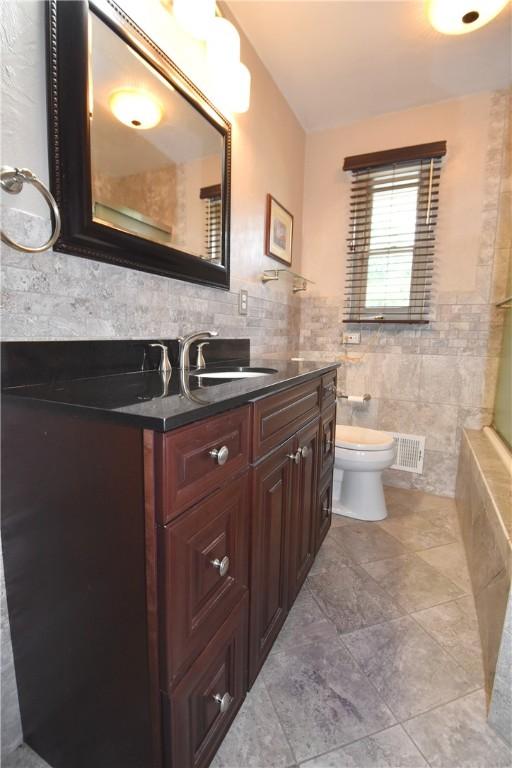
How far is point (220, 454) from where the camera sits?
0.71 m

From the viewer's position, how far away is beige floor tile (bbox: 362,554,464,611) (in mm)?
1442

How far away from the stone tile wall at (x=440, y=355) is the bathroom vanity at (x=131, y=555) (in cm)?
175

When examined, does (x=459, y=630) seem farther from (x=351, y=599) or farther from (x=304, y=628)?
(x=304, y=628)

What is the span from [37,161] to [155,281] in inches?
18.1

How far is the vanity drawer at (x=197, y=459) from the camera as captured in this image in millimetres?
573

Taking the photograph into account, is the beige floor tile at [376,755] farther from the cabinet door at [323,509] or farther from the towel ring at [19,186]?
the towel ring at [19,186]

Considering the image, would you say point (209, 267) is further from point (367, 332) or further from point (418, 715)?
point (418, 715)

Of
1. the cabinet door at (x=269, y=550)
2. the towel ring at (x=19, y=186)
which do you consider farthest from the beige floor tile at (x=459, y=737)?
the towel ring at (x=19, y=186)

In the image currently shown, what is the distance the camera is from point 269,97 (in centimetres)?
198

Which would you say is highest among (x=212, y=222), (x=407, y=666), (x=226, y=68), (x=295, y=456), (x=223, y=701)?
(x=226, y=68)

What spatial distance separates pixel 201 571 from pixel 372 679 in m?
0.84

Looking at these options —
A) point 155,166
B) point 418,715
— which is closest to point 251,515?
point 418,715

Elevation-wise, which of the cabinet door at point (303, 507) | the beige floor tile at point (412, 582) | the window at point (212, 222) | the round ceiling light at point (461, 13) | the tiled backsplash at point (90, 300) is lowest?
the beige floor tile at point (412, 582)

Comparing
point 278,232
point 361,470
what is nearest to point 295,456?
point 361,470
